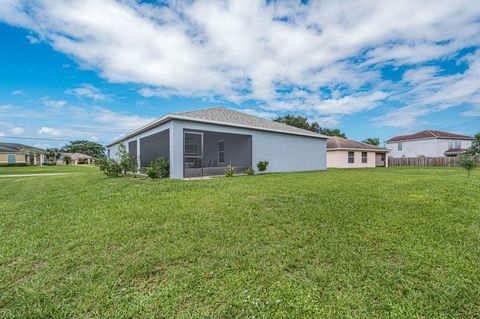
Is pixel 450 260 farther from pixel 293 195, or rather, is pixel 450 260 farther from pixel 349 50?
pixel 349 50

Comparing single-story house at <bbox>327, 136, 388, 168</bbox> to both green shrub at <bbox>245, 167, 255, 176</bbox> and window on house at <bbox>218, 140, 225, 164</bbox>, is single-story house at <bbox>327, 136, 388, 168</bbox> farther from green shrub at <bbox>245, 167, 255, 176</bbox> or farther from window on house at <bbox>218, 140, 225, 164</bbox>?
green shrub at <bbox>245, 167, 255, 176</bbox>

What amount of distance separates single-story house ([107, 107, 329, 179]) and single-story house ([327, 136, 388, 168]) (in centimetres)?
632

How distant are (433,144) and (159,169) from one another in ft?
129

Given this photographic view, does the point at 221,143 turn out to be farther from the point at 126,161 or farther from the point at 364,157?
the point at 364,157

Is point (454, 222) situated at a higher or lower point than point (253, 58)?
lower

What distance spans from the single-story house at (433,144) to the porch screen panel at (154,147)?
124 ft

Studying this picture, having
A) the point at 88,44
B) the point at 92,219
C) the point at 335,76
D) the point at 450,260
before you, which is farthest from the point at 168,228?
the point at 335,76

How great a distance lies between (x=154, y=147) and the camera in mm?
17625

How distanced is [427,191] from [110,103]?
28.2 meters

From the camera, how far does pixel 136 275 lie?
2568mm

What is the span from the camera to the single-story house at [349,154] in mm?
23766

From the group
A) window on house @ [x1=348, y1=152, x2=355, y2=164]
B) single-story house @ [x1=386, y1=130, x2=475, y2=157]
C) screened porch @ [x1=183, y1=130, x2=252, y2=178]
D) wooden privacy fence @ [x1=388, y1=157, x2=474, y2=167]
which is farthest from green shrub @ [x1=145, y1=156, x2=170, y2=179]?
single-story house @ [x1=386, y1=130, x2=475, y2=157]

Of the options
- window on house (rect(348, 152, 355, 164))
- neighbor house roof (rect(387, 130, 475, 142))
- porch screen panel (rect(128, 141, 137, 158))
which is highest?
neighbor house roof (rect(387, 130, 475, 142))

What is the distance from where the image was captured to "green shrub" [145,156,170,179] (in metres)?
10.7
